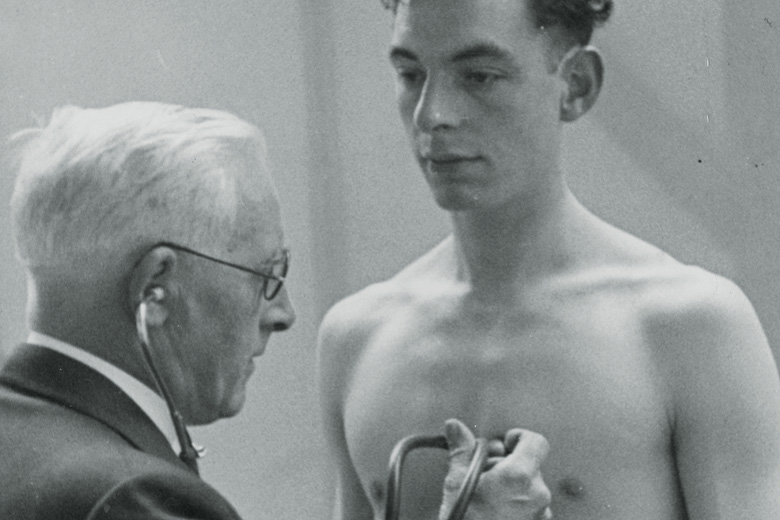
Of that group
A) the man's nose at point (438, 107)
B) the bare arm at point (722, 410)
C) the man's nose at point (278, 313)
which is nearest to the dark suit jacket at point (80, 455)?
the man's nose at point (278, 313)

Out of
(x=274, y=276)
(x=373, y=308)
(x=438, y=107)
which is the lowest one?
(x=373, y=308)

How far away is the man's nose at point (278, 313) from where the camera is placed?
3.54 feet

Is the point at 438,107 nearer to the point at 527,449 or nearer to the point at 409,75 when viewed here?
the point at 409,75

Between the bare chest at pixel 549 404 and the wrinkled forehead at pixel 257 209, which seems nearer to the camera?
the wrinkled forehead at pixel 257 209

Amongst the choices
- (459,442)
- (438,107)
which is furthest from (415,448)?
(438,107)

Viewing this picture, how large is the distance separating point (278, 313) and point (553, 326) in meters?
0.28

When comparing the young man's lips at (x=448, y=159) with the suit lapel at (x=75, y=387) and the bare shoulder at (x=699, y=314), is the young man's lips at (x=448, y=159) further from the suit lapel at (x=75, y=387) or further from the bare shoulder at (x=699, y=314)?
the suit lapel at (x=75, y=387)

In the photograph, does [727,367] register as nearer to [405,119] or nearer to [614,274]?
[614,274]

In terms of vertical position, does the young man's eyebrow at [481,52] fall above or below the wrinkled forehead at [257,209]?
above

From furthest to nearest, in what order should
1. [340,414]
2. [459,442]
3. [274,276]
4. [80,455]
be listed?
[340,414], [459,442], [274,276], [80,455]

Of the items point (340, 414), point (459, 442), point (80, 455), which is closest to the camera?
point (80, 455)

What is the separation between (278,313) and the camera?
1087 millimetres

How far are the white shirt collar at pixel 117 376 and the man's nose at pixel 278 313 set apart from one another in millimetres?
111

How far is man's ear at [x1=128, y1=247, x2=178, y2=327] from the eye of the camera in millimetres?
976
